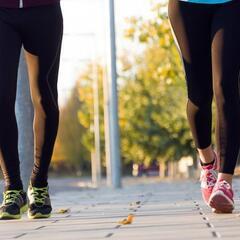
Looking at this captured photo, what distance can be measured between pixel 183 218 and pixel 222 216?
10.3 inches

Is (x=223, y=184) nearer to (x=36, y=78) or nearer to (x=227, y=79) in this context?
(x=227, y=79)

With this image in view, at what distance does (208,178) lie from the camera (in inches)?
238

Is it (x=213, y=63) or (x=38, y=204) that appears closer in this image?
(x=213, y=63)

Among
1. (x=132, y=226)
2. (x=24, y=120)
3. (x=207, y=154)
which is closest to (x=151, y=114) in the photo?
(x=24, y=120)

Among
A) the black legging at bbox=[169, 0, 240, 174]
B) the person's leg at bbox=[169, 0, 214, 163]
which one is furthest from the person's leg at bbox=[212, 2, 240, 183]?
the person's leg at bbox=[169, 0, 214, 163]

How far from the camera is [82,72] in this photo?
76625 millimetres

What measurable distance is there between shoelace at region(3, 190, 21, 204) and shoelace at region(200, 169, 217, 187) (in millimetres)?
1273

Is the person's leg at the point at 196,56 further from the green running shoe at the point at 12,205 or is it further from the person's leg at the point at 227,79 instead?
the green running shoe at the point at 12,205

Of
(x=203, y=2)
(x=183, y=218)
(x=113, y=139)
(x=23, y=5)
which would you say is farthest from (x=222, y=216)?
(x=113, y=139)

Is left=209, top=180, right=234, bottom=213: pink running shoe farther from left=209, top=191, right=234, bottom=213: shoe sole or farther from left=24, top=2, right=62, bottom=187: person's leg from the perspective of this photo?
left=24, top=2, right=62, bottom=187: person's leg

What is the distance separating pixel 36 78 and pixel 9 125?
37 cm

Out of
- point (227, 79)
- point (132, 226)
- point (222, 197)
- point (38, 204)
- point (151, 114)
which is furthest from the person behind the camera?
point (151, 114)

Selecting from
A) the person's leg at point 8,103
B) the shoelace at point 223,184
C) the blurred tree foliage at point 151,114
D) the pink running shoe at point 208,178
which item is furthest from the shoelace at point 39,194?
the blurred tree foliage at point 151,114

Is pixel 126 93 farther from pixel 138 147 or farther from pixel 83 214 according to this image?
pixel 83 214
